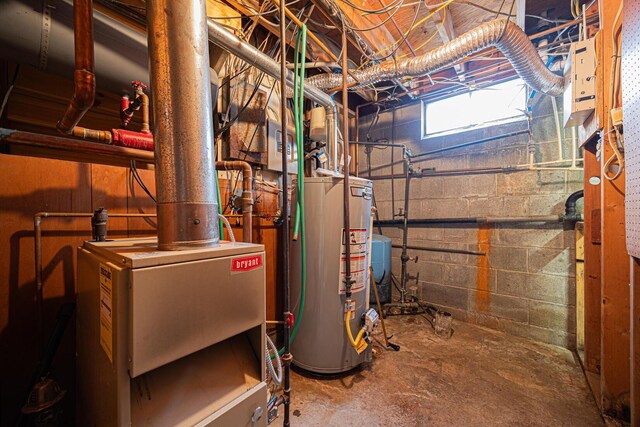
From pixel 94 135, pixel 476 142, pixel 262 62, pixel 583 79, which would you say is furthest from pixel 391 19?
pixel 94 135

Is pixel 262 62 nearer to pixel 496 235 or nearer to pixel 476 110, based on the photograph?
pixel 476 110

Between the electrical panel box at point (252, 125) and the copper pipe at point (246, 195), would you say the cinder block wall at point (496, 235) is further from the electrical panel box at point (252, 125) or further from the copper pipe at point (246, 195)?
the copper pipe at point (246, 195)

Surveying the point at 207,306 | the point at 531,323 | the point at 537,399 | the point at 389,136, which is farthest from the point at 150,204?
the point at 531,323

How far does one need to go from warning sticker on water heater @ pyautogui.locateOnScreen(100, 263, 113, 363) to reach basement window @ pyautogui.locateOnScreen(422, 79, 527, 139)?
2.96 meters

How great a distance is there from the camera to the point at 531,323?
2.17 metres

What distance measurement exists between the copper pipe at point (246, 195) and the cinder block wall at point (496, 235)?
6.65 feet

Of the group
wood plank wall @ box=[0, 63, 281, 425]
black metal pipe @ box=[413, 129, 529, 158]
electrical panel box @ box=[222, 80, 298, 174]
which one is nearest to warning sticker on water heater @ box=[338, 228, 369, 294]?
electrical panel box @ box=[222, 80, 298, 174]

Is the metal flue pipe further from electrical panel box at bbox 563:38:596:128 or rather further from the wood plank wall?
electrical panel box at bbox 563:38:596:128

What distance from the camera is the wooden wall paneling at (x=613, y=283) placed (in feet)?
4.19

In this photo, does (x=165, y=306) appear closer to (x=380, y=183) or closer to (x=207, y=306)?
(x=207, y=306)

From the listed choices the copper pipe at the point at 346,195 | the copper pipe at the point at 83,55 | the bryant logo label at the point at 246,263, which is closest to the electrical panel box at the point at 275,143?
the copper pipe at the point at 346,195

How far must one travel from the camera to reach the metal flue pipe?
2.14ft

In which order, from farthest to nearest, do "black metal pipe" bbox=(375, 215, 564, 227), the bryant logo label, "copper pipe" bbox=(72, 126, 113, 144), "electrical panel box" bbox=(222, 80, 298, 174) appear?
"black metal pipe" bbox=(375, 215, 564, 227) < "electrical panel box" bbox=(222, 80, 298, 174) < "copper pipe" bbox=(72, 126, 113, 144) < the bryant logo label

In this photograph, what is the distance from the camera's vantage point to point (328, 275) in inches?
60.3
